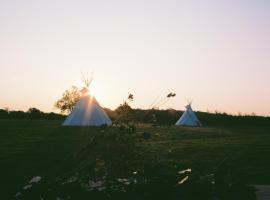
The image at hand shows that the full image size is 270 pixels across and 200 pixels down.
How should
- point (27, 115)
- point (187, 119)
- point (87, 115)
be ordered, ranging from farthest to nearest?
point (27, 115), point (187, 119), point (87, 115)

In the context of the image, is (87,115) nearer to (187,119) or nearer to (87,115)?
(87,115)

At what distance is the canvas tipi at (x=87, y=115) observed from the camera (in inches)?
1200

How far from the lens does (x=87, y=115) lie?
30.7 metres

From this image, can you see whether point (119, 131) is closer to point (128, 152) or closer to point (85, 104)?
point (128, 152)

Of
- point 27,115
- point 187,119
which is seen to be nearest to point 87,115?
point 187,119

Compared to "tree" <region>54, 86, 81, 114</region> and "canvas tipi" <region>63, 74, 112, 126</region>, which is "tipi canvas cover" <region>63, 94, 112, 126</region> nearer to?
"canvas tipi" <region>63, 74, 112, 126</region>

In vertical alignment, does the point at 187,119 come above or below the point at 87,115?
above

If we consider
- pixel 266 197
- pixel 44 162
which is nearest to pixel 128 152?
pixel 266 197

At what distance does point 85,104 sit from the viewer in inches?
1227

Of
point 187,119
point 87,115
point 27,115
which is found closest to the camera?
point 87,115

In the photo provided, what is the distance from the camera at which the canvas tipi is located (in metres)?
30.5

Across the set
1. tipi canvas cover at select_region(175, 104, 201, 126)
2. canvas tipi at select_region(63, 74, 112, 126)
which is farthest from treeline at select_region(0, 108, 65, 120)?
canvas tipi at select_region(63, 74, 112, 126)

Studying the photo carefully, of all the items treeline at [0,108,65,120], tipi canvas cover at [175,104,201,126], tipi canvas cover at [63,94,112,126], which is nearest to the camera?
tipi canvas cover at [63,94,112,126]

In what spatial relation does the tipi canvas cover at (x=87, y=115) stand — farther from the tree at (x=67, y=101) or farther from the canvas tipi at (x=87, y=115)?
the tree at (x=67, y=101)
